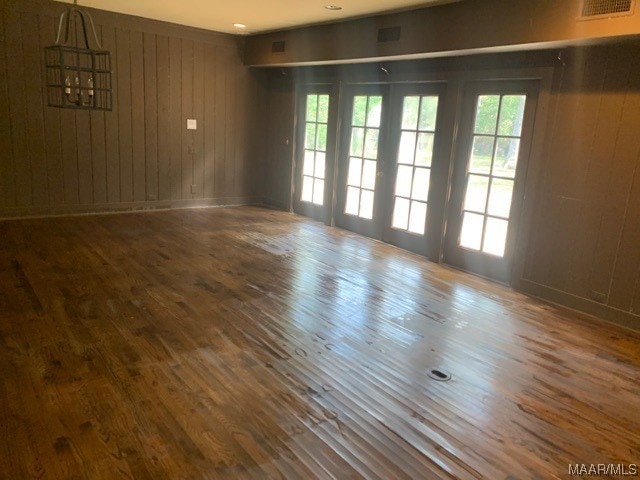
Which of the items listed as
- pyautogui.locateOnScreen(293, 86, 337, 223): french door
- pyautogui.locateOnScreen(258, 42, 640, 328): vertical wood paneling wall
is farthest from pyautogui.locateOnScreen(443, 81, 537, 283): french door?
pyautogui.locateOnScreen(293, 86, 337, 223): french door

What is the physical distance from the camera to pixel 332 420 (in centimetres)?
251

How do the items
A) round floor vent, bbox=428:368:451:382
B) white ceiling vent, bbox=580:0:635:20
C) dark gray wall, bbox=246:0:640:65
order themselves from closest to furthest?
round floor vent, bbox=428:368:451:382, white ceiling vent, bbox=580:0:635:20, dark gray wall, bbox=246:0:640:65

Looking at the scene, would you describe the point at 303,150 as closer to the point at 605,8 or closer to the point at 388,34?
the point at 388,34

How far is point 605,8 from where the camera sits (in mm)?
3438

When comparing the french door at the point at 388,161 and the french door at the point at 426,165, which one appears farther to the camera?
the french door at the point at 388,161

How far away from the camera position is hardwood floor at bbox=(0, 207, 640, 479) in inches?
87.9

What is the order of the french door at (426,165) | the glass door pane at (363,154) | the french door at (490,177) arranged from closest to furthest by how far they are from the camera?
1. the french door at (490,177)
2. the french door at (426,165)
3. the glass door pane at (363,154)

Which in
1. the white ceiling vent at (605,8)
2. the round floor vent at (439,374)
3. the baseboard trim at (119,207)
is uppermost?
the white ceiling vent at (605,8)

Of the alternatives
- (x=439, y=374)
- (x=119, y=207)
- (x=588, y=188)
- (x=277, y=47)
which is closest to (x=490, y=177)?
(x=588, y=188)

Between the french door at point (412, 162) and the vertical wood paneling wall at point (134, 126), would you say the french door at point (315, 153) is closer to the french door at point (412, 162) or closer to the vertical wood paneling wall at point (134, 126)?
the vertical wood paneling wall at point (134, 126)

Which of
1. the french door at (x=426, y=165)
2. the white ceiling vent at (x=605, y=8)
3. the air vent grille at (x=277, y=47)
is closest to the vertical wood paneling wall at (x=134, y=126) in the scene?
the air vent grille at (x=277, y=47)

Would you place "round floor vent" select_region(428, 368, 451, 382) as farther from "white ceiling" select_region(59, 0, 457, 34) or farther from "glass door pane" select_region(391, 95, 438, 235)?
"white ceiling" select_region(59, 0, 457, 34)

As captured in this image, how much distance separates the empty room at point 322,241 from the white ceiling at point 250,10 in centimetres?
7

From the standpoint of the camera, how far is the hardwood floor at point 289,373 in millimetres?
2232
